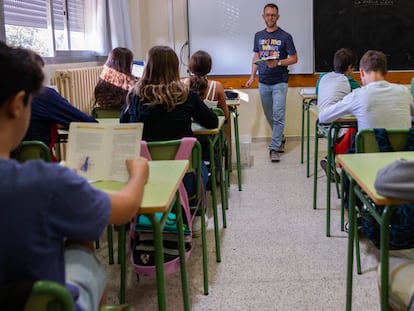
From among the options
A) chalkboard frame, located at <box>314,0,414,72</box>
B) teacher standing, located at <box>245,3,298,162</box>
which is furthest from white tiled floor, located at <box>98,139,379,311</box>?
chalkboard frame, located at <box>314,0,414,72</box>

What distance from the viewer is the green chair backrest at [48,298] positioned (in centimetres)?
84

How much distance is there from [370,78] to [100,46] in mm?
2973

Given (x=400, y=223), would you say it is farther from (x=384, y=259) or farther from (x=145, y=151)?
(x=145, y=151)

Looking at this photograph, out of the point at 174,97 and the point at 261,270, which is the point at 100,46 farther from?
the point at 261,270

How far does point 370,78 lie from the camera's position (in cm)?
263

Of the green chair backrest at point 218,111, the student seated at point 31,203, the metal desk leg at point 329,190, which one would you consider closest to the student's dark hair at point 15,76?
the student seated at point 31,203

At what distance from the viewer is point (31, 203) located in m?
0.87

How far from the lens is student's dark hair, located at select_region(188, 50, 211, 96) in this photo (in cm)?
335

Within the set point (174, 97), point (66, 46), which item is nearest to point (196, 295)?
point (174, 97)

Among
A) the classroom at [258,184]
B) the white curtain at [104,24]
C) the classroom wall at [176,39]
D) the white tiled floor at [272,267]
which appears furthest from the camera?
the classroom wall at [176,39]

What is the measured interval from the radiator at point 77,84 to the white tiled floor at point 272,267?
1.43 m

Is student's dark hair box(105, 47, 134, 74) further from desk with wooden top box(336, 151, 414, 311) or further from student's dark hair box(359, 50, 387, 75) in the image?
desk with wooden top box(336, 151, 414, 311)

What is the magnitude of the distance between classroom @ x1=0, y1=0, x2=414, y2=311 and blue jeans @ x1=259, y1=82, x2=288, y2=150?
18 centimetres

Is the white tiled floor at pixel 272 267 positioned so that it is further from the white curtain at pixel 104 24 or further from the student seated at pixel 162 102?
the white curtain at pixel 104 24
